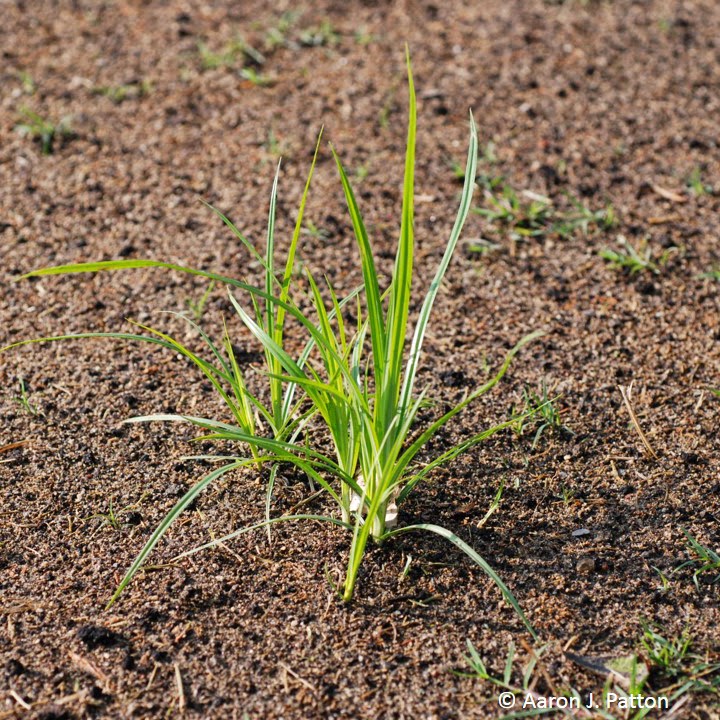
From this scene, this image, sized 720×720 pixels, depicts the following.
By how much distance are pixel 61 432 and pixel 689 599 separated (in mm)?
1594

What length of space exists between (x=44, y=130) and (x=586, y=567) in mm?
2625

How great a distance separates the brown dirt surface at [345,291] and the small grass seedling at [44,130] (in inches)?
1.1

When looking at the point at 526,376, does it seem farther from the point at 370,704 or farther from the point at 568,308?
the point at 370,704

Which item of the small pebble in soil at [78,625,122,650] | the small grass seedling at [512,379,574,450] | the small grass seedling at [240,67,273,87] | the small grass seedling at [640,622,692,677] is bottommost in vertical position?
the small grass seedling at [640,622,692,677]

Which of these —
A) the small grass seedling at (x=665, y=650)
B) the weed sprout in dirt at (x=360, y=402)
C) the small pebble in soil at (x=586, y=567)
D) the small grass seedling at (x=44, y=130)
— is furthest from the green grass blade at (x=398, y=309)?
the small grass seedling at (x=44, y=130)

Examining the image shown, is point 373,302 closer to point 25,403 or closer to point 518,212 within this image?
point 25,403

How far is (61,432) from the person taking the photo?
7.60ft

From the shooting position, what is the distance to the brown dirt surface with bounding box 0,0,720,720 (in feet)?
6.00

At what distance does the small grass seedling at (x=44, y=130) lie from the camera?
3385 mm

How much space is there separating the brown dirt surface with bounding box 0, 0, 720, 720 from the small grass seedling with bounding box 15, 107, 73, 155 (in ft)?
0.09

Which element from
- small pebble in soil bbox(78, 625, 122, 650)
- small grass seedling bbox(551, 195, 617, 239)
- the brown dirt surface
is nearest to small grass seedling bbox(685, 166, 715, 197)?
the brown dirt surface

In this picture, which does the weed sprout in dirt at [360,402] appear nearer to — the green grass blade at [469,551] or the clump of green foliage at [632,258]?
the green grass blade at [469,551]

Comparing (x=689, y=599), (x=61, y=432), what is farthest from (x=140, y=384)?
(x=689, y=599)

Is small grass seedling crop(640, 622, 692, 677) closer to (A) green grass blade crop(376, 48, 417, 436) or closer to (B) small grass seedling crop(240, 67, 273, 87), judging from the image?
(A) green grass blade crop(376, 48, 417, 436)
